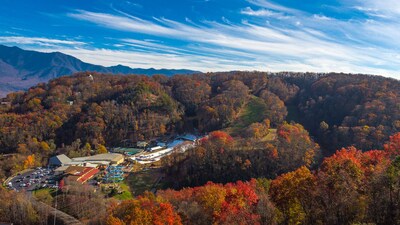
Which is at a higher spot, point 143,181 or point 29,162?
point 143,181

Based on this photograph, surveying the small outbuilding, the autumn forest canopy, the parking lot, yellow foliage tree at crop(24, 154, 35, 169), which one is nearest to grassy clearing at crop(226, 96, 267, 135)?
the autumn forest canopy

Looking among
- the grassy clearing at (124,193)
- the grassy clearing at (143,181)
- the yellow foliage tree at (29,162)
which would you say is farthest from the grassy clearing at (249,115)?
the yellow foliage tree at (29,162)

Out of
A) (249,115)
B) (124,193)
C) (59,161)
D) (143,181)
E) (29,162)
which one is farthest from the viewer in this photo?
(249,115)

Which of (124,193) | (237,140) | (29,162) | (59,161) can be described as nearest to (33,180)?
(59,161)

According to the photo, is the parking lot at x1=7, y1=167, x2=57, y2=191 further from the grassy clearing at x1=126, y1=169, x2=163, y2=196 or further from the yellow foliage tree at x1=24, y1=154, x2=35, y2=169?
the grassy clearing at x1=126, y1=169, x2=163, y2=196

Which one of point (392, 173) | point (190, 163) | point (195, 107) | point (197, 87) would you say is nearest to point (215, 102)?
point (195, 107)

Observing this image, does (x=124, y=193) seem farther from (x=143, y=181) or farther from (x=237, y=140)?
(x=237, y=140)

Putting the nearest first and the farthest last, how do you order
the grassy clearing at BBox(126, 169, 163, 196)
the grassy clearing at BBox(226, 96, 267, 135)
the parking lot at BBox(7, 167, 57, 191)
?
the parking lot at BBox(7, 167, 57, 191) → the grassy clearing at BBox(126, 169, 163, 196) → the grassy clearing at BBox(226, 96, 267, 135)
